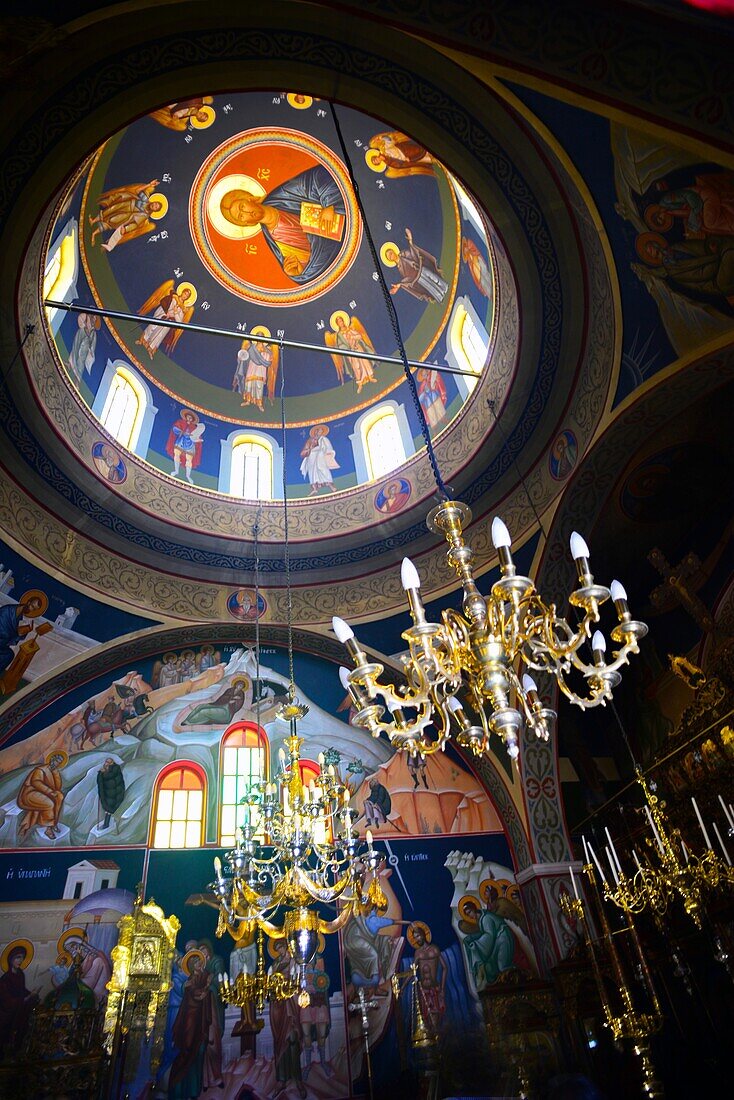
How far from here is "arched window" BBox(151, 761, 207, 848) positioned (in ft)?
33.1

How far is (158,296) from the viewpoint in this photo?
39.4 ft

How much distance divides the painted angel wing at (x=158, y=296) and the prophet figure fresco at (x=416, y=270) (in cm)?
387

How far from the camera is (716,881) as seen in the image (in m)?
6.39

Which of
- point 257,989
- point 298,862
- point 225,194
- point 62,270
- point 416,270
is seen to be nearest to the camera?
point 298,862

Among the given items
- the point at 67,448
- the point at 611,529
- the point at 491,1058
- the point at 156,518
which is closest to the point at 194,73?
the point at 67,448

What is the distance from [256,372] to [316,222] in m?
2.94

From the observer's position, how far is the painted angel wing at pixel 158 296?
38.8ft

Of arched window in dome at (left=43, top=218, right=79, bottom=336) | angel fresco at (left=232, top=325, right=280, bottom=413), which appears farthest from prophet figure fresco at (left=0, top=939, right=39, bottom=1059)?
angel fresco at (left=232, top=325, right=280, bottom=413)

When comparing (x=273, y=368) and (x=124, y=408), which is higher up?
(x=273, y=368)

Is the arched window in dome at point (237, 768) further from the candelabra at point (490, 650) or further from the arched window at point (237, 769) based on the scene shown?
the candelabra at point (490, 650)

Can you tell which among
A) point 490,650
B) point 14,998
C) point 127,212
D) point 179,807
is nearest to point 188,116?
point 127,212

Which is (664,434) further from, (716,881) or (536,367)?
(716,881)

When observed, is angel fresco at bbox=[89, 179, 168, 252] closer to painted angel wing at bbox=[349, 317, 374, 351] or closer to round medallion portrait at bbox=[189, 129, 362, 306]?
round medallion portrait at bbox=[189, 129, 362, 306]

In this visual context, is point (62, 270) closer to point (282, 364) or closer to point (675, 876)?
point (282, 364)
